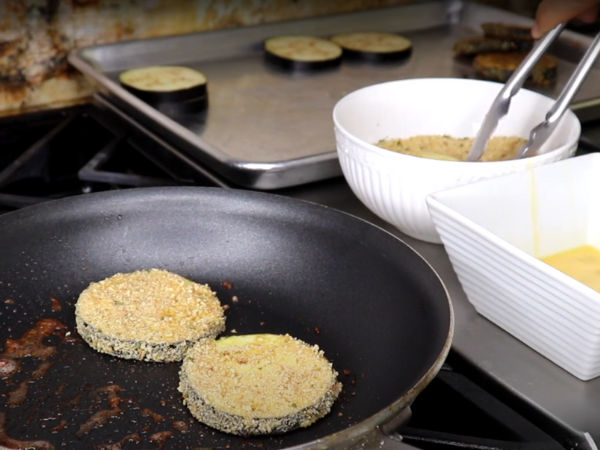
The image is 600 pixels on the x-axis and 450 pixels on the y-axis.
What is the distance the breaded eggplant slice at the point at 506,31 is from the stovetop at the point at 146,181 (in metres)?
0.44

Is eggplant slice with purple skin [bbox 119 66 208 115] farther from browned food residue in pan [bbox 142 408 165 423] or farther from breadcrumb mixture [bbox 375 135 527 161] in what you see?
browned food residue in pan [bbox 142 408 165 423]

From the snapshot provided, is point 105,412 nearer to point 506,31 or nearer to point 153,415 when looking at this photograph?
point 153,415

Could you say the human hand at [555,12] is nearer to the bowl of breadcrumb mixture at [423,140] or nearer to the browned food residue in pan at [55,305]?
the bowl of breadcrumb mixture at [423,140]

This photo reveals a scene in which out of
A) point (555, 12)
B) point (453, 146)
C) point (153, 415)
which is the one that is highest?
point (555, 12)

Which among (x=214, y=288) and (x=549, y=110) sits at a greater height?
(x=549, y=110)

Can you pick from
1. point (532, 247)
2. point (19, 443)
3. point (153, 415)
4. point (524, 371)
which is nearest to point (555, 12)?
point (532, 247)

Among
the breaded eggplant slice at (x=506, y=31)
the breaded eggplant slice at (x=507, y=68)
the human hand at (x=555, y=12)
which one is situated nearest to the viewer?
the human hand at (x=555, y=12)

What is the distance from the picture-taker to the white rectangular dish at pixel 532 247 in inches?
29.6

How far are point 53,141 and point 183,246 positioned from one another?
490 mm

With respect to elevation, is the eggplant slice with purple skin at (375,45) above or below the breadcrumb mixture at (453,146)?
below

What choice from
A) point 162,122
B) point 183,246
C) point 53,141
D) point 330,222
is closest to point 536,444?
point 330,222

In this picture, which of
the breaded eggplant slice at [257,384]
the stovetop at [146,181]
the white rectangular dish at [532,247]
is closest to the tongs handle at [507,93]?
the white rectangular dish at [532,247]

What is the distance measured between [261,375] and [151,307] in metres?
0.17

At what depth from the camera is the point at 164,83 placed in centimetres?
141
